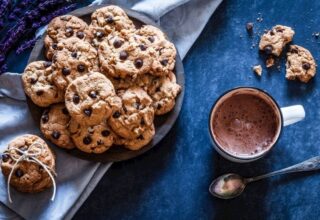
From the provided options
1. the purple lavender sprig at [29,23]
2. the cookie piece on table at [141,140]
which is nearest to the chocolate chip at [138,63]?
the cookie piece on table at [141,140]

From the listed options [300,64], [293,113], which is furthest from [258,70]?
[293,113]

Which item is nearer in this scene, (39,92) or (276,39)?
(39,92)

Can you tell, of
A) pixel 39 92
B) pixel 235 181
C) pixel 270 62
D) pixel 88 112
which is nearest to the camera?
pixel 88 112

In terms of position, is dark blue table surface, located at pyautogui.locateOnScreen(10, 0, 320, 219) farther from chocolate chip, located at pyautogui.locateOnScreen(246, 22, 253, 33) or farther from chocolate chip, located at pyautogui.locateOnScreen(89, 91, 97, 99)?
chocolate chip, located at pyautogui.locateOnScreen(89, 91, 97, 99)

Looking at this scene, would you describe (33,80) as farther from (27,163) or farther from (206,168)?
(206,168)

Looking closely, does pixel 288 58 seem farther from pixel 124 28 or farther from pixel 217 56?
pixel 124 28
